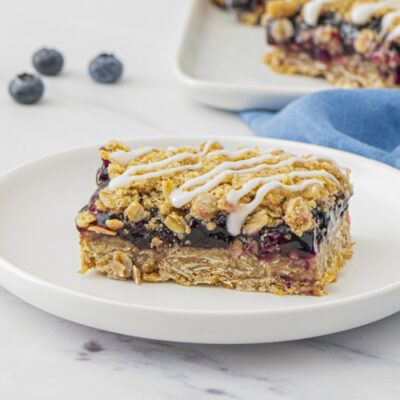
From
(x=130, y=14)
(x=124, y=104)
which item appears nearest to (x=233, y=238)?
(x=124, y=104)

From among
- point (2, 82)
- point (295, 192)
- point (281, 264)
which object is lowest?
point (2, 82)

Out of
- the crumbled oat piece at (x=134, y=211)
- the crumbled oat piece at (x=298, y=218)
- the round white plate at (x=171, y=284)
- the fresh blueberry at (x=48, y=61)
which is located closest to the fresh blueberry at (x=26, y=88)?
the fresh blueberry at (x=48, y=61)

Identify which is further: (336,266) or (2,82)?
(2,82)

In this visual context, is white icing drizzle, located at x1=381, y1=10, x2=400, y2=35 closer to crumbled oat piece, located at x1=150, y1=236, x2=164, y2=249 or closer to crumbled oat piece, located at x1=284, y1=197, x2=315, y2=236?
crumbled oat piece, located at x1=284, y1=197, x2=315, y2=236

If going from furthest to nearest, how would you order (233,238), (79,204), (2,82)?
(2,82)
(79,204)
(233,238)

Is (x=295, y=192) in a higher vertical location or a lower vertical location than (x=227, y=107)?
higher

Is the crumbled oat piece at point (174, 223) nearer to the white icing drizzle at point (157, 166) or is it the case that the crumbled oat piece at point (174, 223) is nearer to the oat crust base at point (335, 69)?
the white icing drizzle at point (157, 166)

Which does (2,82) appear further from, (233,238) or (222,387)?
(222,387)

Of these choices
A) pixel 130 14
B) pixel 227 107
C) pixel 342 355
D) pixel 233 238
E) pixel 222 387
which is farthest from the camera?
pixel 130 14
